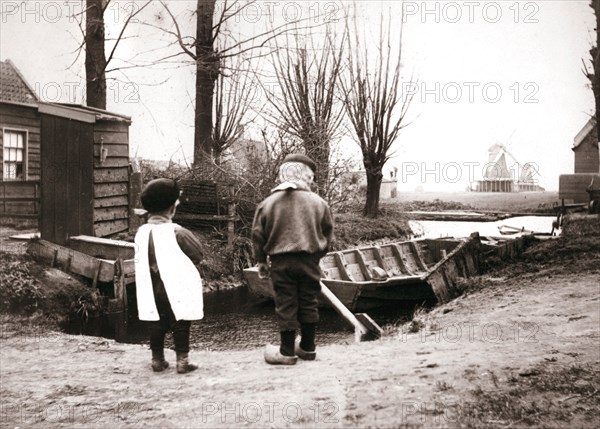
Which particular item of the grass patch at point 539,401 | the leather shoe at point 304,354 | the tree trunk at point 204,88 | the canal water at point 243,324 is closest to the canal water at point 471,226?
the canal water at point 243,324

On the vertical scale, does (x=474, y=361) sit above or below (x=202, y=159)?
below

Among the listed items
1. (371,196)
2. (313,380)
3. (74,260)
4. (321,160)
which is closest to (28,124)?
(74,260)

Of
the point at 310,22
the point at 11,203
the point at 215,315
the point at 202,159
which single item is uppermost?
the point at 310,22

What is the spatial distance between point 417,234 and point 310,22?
529 cm

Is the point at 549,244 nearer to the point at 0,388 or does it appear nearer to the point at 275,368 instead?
the point at 275,368

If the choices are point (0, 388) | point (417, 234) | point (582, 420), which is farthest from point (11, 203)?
point (582, 420)

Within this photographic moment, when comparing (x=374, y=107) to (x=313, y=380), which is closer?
(x=313, y=380)

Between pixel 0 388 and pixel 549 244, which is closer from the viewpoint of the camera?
pixel 0 388

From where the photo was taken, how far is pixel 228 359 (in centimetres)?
481

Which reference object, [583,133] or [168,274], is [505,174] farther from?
[168,274]

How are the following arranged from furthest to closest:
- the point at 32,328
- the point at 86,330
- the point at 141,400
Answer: the point at 86,330 → the point at 32,328 → the point at 141,400

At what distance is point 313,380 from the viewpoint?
12.9 feet

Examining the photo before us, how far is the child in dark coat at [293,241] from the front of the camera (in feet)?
13.8

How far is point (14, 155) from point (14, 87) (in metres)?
2.34
